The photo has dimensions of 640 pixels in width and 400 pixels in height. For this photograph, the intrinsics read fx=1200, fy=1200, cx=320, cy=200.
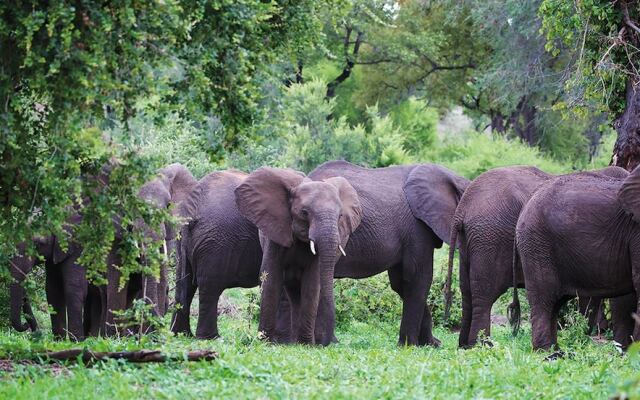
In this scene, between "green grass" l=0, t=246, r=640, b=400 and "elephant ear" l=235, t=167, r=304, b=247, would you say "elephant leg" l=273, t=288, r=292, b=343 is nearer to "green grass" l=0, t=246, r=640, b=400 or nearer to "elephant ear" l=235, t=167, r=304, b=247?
"elephant ear" l=235, t=167, r=304, b=247

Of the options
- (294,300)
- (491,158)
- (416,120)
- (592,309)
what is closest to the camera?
(294,300)

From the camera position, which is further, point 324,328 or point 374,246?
point 374,246

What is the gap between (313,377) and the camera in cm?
843

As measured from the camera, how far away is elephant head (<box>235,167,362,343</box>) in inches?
525

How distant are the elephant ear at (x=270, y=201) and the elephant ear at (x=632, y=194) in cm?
387

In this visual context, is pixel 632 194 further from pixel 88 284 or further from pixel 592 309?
pixel 88 284

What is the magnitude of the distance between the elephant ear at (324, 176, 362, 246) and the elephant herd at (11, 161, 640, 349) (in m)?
0.02

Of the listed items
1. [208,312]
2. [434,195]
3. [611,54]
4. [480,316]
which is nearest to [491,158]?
[434,195]

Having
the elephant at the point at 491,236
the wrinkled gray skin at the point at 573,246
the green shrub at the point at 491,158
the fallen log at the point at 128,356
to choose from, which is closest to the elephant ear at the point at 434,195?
the elephant at the point at 491,236

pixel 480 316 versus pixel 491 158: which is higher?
pixel 491 158

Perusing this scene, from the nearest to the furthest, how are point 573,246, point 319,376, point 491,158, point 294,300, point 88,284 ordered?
point 319,376 < point 573,246 < point 294,300 < point 88,284 < point 491,158

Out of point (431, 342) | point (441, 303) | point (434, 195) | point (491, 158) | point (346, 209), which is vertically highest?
point (491, 158)

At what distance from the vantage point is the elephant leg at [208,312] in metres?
15.2

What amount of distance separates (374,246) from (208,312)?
2446 mm
